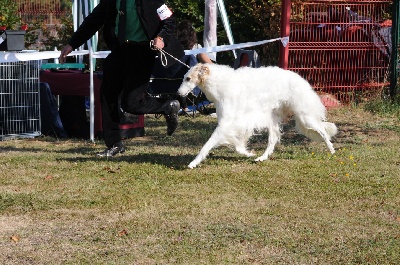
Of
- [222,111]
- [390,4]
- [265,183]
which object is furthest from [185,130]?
[390,4]

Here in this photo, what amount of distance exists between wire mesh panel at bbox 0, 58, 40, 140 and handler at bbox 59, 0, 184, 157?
1996 mm

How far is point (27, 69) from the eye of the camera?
10.3 m

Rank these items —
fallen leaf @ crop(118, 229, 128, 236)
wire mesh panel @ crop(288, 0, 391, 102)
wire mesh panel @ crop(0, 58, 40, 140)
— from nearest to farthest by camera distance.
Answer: fallen leaf @ crop(118, 229, 128, 236) < wire mesh panel @ crop(0, 58, 40, 140) < wire mesh panel @ crop(288, 0, 391, 102)

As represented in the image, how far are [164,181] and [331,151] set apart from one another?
7.64 feet

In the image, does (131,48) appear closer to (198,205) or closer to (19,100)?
(198,205)

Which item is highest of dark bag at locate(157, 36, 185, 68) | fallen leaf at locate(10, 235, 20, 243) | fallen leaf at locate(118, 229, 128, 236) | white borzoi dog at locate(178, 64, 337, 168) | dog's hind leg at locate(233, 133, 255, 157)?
dark bag at locate(157, 36, 185, 68)

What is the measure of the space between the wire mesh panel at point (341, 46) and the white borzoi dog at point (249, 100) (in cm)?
450

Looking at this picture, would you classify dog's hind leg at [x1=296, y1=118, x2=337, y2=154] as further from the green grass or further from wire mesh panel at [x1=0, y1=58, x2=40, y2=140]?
wire mesh panel at [x1=0, y1=58, x2=40, y2=140]

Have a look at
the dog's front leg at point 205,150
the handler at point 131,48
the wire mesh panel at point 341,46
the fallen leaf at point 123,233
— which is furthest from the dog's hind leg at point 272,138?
the wire mesh panel at point 341,46

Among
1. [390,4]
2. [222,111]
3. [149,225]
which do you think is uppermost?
[390,4]

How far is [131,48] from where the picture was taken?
319 inches

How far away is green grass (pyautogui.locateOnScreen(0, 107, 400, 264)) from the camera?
527cm

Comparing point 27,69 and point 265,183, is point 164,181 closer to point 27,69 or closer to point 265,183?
point 265,183

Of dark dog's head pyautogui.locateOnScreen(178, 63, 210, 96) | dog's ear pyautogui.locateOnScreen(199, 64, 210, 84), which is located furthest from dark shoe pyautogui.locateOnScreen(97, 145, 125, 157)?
dog's ear pyautogui.locateOnScreen(199, 64, 210, 84)
